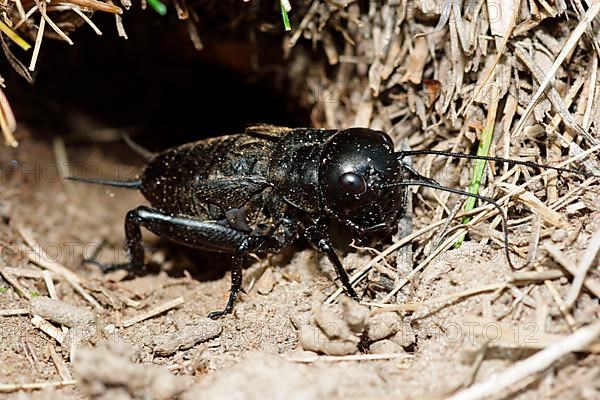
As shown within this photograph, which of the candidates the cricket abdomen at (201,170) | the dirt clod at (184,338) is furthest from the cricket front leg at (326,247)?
the dirt clod at (184,338)

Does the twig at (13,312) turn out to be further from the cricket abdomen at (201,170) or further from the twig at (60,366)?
the cricket abdomen at (201,170)

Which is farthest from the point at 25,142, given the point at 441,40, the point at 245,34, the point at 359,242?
the point at 441,40

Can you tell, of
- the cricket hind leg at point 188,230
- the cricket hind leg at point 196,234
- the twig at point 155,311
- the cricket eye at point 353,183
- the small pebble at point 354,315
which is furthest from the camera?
the cricket hind leg at point 188,230

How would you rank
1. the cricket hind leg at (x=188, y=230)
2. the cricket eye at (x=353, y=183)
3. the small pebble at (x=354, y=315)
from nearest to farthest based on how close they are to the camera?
the small pebble at (x=354, y=315), the cricket eye at (x=353, y=183), the cricket hind leg at (x=188, y=230)

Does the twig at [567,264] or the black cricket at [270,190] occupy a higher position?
the twig at [567,264]

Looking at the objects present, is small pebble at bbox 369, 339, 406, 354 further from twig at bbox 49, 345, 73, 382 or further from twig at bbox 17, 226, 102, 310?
twig at bbox 17, 226, 102, 310
